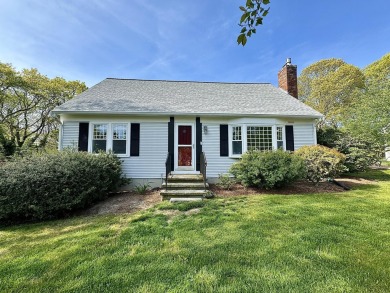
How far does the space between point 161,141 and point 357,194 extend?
24.7 ft

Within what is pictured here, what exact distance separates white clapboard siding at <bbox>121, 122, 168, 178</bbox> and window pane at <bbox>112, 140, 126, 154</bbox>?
0.40m

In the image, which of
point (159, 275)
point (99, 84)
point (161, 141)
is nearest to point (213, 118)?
point (161, 141)

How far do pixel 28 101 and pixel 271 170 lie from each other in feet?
64.1

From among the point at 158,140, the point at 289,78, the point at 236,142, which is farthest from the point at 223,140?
the point at 289,78

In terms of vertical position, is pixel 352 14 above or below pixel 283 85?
above

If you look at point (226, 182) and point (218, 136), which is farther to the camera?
point (218, 136)

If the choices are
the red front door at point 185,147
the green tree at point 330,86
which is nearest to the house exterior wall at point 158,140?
the red front door at point 185,147

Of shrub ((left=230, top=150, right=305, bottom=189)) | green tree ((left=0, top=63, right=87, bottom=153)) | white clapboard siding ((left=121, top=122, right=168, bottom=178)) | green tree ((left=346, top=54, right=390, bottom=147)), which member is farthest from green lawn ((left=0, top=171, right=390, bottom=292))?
green tree ((left=0, top=63, right=87, bottom=153))

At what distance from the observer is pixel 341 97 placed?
2348 centimetres

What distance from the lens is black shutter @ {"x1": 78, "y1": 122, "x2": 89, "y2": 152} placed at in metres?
8.73

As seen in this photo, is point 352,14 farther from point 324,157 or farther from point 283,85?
point 324,157

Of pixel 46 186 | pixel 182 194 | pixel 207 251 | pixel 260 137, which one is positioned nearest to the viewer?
pixel 207 251

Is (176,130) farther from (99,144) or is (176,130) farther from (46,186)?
(46,186)

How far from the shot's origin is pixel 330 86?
924 inches
